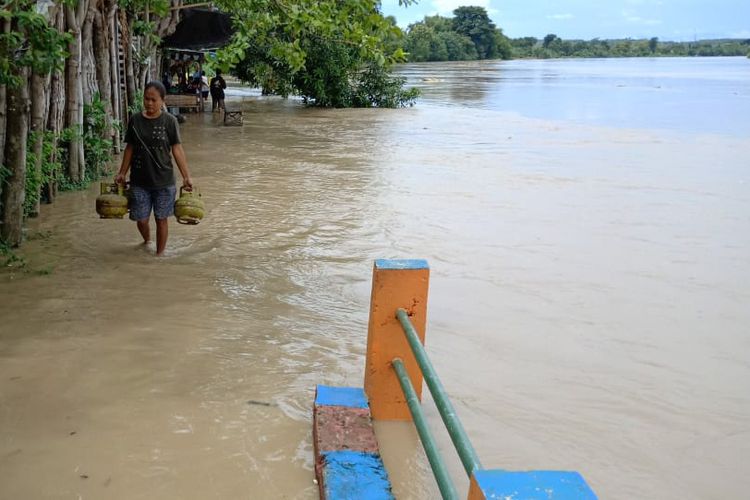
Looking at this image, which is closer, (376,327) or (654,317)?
(376,327)

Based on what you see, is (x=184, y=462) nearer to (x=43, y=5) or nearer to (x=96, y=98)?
(x=43, y=5)

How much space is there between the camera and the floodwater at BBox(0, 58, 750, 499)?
12.1 ft

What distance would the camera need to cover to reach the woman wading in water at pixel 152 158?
6.20 metres

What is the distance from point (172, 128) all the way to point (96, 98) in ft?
13.9

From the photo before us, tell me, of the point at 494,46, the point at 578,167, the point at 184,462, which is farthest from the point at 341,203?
the point at 494,46

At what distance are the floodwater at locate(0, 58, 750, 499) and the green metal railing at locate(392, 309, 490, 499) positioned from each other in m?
0.65

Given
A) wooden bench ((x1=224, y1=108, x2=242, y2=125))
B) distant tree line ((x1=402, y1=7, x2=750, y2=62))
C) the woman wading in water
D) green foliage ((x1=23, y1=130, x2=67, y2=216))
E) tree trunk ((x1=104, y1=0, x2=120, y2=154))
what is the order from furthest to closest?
distant tree line ((x1=402, y1=7, x2=750, y2=62)) < wooden bench ((x1=224, y1=108, x2=242, y2=125)) < tree trunk ((x1=104, y1=0, x2=120, y2=154)) < green foliage ((x1=23, y1=130, x2=67, y2=216)) < the woman wading in water

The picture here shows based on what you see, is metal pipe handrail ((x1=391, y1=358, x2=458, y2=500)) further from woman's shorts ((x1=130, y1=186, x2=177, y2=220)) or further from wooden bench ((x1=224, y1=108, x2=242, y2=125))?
wooden bench ((x1=224, y1=108, x2=242, y2=125))

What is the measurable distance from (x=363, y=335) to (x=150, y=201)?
2.40m

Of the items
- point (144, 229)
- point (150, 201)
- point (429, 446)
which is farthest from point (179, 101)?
point (429, 446)

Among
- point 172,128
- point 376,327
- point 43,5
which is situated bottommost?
point 376,327

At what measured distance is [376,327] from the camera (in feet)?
12.3

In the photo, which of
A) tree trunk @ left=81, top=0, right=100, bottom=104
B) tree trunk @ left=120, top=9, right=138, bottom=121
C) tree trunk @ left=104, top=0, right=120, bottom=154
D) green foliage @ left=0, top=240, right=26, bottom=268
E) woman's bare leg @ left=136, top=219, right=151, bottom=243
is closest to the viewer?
green foliage @ left=0, top=240, right=26, bottom=268

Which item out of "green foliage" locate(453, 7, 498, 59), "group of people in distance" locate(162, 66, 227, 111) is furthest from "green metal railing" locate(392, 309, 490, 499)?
"green foliage" locate(453, 7, 498, 59)
